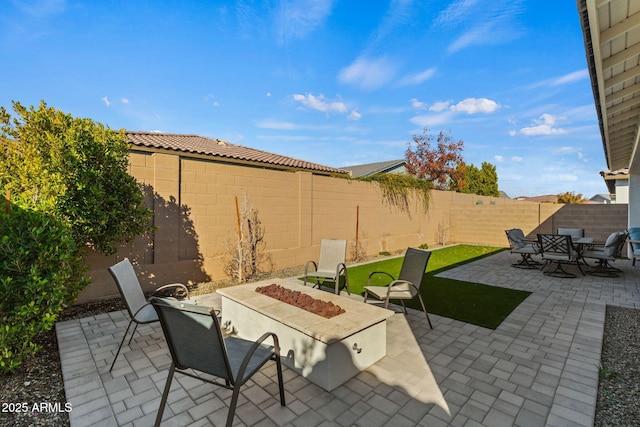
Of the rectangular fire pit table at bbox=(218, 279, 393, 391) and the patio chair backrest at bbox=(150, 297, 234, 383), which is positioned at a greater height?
the patio chair backrest at bbox=(150, 297, 234, 383)

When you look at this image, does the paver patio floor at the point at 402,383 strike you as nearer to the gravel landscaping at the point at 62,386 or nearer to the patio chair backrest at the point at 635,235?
the gravel landscaping at the point at 62,386

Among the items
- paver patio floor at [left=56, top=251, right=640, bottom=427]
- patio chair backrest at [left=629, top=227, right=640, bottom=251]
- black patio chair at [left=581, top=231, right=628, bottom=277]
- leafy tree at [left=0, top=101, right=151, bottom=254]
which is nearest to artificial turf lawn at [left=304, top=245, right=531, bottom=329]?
paver patio floor at [left=56, top=251, right=640, bottom=427]

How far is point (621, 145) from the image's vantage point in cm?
791

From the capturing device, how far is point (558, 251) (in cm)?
732

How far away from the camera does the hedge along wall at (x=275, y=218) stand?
571cm

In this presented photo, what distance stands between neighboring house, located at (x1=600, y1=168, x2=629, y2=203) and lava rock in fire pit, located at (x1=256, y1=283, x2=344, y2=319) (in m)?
16.0

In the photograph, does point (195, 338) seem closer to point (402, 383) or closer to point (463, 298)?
point (402, 383)

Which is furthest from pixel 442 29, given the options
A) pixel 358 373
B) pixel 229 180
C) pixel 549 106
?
pixel 358 373

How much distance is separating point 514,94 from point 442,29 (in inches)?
178

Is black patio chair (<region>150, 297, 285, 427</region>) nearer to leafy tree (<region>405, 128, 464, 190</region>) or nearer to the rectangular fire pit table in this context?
the rectangular fire pit table

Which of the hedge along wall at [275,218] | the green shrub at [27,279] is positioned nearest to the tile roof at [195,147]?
the hedge along wall at [275,218]

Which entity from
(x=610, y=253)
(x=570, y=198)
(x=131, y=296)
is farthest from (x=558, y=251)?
(x=570, y=198)

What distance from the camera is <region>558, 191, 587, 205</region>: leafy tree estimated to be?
24.2m

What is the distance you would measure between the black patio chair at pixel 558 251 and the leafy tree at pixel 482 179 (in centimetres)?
A: 2221
